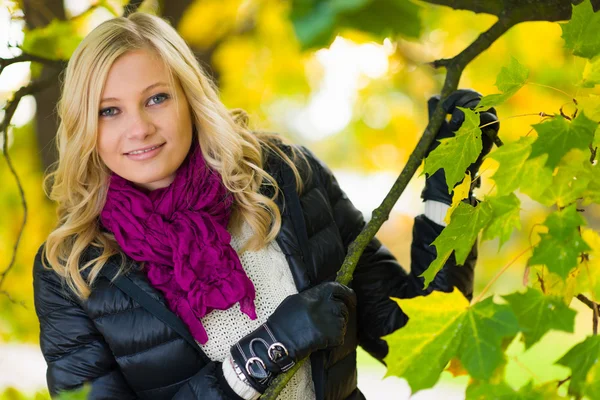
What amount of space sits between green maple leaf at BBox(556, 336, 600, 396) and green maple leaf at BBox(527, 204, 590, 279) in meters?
0.10

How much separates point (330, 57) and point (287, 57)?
1.39 m

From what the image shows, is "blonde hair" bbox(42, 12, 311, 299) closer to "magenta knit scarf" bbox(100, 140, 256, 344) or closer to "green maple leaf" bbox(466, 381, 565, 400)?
"magenta knit scarf" bbox(100, 140, 256, 344)

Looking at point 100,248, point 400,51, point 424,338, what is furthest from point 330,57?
point 424,338

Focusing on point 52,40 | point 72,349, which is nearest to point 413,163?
point 72,349

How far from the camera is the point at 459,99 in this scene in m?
1.78

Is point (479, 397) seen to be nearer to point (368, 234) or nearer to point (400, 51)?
point (368, 234)

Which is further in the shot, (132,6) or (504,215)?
(132,6)

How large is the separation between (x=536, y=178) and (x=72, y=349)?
1.40m

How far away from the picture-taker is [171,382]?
6.34ft

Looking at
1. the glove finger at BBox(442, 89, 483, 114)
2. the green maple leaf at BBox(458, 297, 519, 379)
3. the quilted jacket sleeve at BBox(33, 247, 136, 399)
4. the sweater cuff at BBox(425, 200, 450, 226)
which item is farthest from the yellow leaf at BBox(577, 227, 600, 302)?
the quilted jacket sleeve at BBox(33, 247, 136, 399)

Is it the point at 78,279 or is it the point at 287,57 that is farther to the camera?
the point at 287,57

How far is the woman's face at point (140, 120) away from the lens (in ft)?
6.23

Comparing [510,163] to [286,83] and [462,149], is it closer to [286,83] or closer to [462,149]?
[462,149]

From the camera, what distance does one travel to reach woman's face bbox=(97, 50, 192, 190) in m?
1.90
